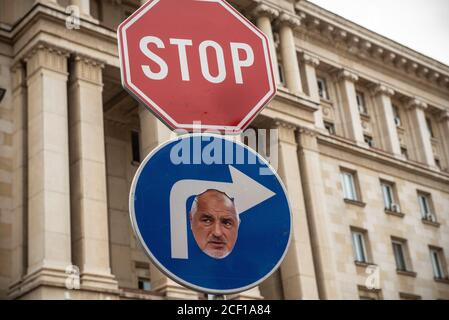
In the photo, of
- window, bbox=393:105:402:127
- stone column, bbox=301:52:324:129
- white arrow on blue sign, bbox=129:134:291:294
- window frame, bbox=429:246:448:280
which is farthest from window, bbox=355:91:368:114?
white arrow on blue sign, bbox=129:134:291:294

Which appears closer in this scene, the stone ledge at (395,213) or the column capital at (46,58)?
the column capital at (46,58)

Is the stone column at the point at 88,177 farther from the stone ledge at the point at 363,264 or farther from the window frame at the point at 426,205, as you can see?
the window frame at the point at 426,205

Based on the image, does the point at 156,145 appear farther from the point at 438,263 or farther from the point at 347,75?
the point at 438,263

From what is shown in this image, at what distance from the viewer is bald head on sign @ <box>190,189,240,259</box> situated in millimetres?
2521

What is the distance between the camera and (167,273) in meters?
2.45

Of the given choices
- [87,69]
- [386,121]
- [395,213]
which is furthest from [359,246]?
[87,69]

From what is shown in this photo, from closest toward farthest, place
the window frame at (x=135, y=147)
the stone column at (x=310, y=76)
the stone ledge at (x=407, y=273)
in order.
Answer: the window frame at (x=135, y=147) → the stone ledge at (x=407, y=273) → the stone column at (x=310, y=76)

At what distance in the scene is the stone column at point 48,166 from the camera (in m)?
20.2

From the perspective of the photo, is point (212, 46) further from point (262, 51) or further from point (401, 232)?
point (401, 232)

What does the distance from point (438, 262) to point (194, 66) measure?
35.7 metres

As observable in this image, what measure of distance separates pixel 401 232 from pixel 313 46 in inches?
389

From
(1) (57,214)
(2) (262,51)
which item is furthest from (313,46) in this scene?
(2) (262,51)

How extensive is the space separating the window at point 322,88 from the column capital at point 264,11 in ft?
19.3

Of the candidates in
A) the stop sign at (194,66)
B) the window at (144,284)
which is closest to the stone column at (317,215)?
the window at (144,284)
